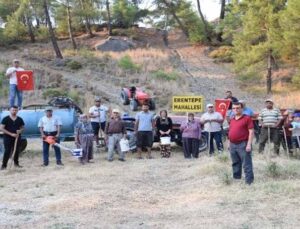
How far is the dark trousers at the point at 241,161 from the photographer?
10164 millimetres

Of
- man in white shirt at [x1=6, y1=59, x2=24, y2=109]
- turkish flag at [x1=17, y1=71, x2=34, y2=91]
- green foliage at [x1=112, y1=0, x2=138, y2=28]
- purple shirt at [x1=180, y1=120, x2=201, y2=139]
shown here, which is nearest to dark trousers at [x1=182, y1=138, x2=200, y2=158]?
purple shirt at [x1=180, y1=120, x2=201, y2=139]

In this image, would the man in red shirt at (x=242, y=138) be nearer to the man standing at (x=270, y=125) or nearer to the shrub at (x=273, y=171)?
the shrub at (x=273, y=171)

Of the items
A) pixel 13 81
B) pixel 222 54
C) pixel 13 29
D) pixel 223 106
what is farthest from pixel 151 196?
pixel 13 29

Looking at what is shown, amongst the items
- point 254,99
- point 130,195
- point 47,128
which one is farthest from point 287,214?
point 254,99

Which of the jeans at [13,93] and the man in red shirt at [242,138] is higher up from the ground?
the jeans at [13,93]

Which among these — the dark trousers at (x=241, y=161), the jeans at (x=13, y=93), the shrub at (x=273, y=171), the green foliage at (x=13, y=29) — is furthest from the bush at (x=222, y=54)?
the dark trousers at (x=241, y=161)

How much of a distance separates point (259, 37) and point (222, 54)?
9978 millimetres

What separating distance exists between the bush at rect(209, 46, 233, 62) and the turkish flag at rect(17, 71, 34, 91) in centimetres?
2715

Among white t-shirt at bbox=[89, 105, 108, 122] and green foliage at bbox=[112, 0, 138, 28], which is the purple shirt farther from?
green foliage at bbox=[112, 0, 138, 28]

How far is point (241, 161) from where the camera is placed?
10570 mm

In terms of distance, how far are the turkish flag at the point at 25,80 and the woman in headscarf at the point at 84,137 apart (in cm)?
288

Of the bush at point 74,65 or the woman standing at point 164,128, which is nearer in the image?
the woman standing at point 164,128

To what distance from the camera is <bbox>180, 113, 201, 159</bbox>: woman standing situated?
47.9 ft

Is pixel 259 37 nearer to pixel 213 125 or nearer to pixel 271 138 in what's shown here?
pixel 213 125
